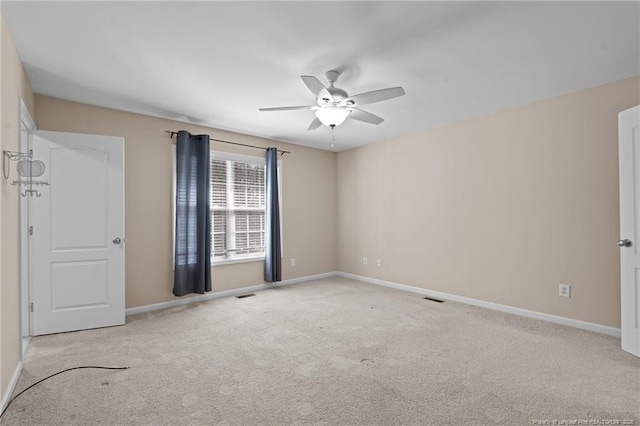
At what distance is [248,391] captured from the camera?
2.26m

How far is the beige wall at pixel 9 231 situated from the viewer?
2.14m

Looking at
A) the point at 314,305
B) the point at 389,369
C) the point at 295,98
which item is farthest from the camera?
the point at 314,305

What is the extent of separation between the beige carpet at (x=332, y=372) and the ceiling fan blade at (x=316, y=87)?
2.21m

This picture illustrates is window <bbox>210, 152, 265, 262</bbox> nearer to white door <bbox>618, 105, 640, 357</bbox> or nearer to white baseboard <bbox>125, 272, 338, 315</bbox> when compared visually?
white baseboard <bbox>125, 272, 338, 315</bbox>

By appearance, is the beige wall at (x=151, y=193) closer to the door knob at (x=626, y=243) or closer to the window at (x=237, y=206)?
the window at (x=237, y=206)

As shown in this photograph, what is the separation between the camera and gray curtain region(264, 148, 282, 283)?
5.31 meters

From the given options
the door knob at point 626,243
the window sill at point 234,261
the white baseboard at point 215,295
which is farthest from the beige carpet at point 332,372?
the window sill at point 234,261

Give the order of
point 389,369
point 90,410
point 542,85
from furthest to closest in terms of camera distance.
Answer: point 542,85, point 389,369, point 90,410

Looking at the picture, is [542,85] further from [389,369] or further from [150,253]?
[150,253]

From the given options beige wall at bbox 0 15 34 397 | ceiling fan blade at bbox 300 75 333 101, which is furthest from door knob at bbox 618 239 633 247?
beige wall at bbox 0 15 34 397

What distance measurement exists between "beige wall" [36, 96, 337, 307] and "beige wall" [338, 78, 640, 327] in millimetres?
1412

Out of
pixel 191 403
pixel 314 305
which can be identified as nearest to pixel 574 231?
pixel 314 305

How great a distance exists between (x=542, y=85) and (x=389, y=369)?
10.1 feet

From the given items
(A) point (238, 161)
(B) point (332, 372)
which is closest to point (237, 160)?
(A) point (238, 161)
